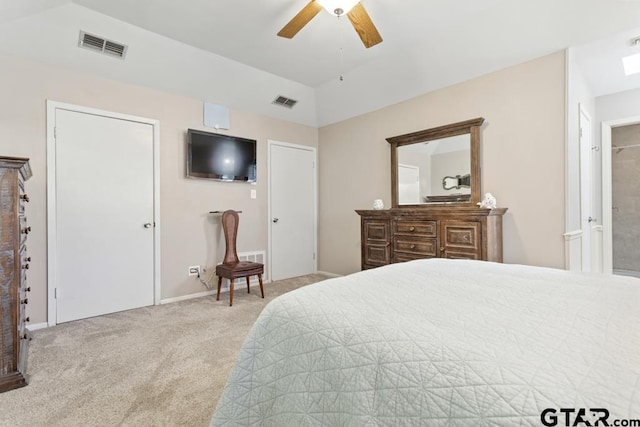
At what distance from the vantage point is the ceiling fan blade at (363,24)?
2.15 meters

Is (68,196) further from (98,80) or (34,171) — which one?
(98,80)

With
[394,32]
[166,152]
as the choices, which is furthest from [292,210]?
[394,32]

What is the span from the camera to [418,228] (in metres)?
3.21

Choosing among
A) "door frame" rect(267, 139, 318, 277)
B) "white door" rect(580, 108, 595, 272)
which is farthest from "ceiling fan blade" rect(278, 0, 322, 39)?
"white door" rect(580, 108, 595, 272)

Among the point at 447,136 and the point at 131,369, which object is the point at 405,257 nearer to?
the point at 447,136

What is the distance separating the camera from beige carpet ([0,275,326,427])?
159cm

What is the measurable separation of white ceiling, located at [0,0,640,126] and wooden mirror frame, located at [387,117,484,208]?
1.62 ft

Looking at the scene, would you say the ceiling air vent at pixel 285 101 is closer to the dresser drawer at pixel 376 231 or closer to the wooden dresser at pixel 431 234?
the wooden dresser at pixel 431 234

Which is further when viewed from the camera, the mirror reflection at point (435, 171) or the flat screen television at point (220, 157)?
the flat screen television at point (220, 157)

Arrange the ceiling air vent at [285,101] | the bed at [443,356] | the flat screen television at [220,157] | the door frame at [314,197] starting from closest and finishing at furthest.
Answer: the bed at [443,356]
the flat screen television at [220,157]
the ceiling air vent at [285,101]
the door frame at [314,197]

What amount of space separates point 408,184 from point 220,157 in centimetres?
236

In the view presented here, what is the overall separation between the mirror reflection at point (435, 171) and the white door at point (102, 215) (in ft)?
9.73

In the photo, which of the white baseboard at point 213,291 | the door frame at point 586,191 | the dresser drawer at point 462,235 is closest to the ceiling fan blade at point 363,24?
the dresser drawer at point 462,235

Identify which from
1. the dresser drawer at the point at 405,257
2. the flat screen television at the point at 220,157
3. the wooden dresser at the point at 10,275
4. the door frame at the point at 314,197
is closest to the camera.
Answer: the wooden dresser at the point at 10,275
